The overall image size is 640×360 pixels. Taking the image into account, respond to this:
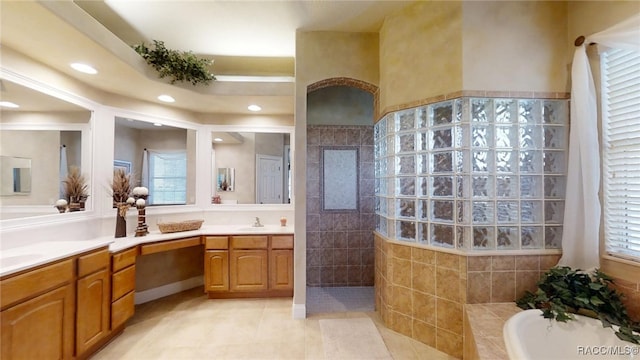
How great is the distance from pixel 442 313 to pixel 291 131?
9.27 ft

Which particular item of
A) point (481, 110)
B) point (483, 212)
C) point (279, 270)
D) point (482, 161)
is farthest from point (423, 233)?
Answer: point (279, 270)

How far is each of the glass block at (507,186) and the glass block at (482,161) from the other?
0.12 m

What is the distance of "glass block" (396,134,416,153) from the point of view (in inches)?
93.6

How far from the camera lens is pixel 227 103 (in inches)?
129

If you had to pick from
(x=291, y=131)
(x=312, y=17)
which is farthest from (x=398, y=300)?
(x=312, y=17)

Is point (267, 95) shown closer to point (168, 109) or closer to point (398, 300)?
point (168, 109)

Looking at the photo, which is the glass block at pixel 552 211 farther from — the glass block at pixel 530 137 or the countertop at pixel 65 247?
the countertop at pixel 65 247

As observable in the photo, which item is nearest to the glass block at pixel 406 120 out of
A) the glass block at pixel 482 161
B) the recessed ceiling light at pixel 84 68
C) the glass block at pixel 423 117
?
the glass block at pixel 423 117

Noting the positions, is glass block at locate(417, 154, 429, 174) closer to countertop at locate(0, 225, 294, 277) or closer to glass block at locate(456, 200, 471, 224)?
glass block at locate(456, 200, 471, 224)

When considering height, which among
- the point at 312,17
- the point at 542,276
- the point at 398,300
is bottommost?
the point at 398,300

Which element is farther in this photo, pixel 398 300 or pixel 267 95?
pixel 267 95

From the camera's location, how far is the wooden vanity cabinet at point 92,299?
6.37ft

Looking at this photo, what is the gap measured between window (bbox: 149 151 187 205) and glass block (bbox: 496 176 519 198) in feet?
11.7

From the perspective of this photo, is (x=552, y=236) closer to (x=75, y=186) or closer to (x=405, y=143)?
(x=405, y=143)
